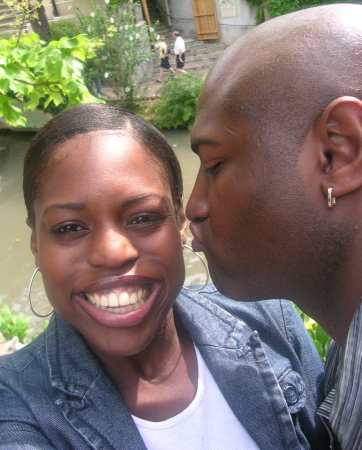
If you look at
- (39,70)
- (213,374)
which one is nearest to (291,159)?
(213,374)

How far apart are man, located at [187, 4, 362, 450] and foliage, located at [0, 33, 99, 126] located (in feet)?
5.83

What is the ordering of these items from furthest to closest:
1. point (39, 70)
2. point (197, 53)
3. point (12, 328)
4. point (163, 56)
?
point (197, 53) → point (163, 56) → point (12, 328) → point (39, 70)

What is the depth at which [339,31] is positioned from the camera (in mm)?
1181

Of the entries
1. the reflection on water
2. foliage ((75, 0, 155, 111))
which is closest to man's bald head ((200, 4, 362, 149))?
the reflection on water

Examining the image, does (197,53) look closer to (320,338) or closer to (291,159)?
(320,338)

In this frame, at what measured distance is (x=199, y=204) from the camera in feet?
4.78

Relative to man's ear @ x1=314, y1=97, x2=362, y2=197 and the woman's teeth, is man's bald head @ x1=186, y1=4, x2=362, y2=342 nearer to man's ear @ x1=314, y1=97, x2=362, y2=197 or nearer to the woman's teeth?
man's ear @ x1=314, y1=97, x2=362, y2=197

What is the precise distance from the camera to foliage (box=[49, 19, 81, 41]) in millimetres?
13805

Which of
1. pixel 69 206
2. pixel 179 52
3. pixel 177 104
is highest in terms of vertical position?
pixel 69 206

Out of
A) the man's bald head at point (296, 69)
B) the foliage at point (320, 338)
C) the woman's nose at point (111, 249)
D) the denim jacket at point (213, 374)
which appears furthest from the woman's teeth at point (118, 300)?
the foliage at point (320, 338)

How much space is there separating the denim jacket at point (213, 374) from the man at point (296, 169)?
301mm

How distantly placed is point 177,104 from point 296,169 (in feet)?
36.4

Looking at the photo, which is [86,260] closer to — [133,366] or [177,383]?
[133,366]

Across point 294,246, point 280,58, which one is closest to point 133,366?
point 294,246
